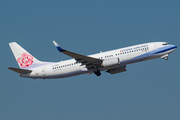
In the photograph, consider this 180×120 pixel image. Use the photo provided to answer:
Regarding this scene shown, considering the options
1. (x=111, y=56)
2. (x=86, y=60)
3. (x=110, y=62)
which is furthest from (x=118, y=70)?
(x=86, y=60)

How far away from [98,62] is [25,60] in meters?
15.6

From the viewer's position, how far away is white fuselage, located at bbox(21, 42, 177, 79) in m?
58.2

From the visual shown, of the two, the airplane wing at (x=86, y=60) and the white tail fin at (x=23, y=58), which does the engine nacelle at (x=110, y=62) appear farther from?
the white tail fin at (x=23, y=58)

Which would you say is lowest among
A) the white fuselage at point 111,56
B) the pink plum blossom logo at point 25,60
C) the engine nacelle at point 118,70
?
the engine nacelle at point 118,70

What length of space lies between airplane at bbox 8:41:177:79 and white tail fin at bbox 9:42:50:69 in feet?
2.41

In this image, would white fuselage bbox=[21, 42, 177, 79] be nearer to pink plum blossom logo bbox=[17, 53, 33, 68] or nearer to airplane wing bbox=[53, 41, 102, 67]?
airplane wing bbox=[53, 41, 102, 67]

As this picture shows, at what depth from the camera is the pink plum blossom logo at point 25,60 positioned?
63812 millimetres

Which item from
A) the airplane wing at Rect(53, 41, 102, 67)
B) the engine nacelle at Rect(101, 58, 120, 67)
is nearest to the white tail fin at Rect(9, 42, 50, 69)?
the airplane wing at Rect(53, 41, 102, 67)

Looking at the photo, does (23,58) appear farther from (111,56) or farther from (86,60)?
(111,56)

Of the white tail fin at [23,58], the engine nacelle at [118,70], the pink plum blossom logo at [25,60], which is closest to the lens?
the engine nacelle at [118,70]

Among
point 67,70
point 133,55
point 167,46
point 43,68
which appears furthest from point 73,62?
point 167,46

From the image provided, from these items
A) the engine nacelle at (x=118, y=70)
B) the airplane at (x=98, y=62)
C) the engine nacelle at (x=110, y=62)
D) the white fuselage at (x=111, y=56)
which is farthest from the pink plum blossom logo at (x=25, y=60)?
Result: the engine nacelle at (x=118, y=70)

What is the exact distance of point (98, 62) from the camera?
58.9 m

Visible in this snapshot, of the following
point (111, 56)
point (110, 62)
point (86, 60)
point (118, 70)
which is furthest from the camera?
point (118, 70)
